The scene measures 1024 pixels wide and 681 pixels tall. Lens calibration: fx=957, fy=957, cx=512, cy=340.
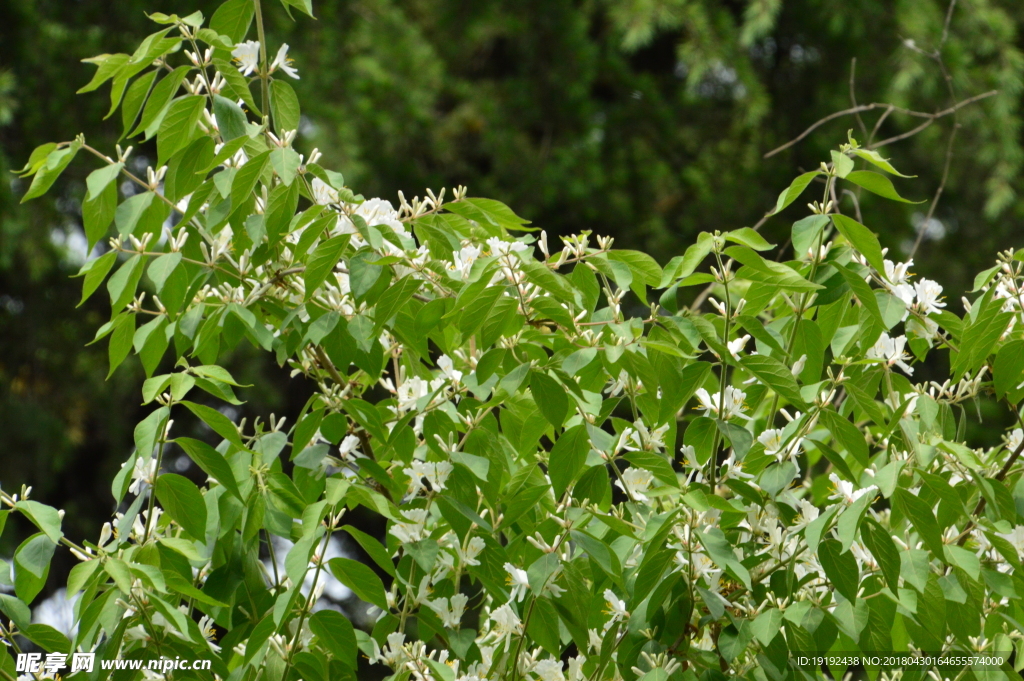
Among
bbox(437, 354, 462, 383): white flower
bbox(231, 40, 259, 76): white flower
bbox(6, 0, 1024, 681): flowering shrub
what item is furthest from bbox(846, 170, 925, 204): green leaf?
bbox(231, 40, 259, 76): white flower

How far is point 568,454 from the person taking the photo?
3.51 ft

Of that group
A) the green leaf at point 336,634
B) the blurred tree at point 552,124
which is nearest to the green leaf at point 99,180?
the green leaf at point 336,634

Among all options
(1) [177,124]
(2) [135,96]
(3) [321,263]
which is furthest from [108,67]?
(3) [321,263]

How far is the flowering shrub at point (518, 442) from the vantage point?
1.04 meters

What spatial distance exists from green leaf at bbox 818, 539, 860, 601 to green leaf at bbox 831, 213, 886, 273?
1.04ft

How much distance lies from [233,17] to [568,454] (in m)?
0.72

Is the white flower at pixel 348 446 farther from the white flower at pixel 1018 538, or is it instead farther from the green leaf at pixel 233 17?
the white flower at pixel 1018 538

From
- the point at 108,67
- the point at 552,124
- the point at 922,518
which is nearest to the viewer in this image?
the point at 922,518

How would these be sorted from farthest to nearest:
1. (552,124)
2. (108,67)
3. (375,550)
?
(552,124), (108,67), (375,550)

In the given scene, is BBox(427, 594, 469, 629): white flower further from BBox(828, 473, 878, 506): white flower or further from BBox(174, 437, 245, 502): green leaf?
BBox(828, 473, 878, 506): white flower

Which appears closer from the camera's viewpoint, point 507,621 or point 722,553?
point 722,553

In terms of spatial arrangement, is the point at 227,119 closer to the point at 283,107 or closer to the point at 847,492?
the point at 283,107

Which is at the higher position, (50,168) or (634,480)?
(50,168)

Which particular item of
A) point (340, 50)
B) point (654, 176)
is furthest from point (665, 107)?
point (340, 50)
